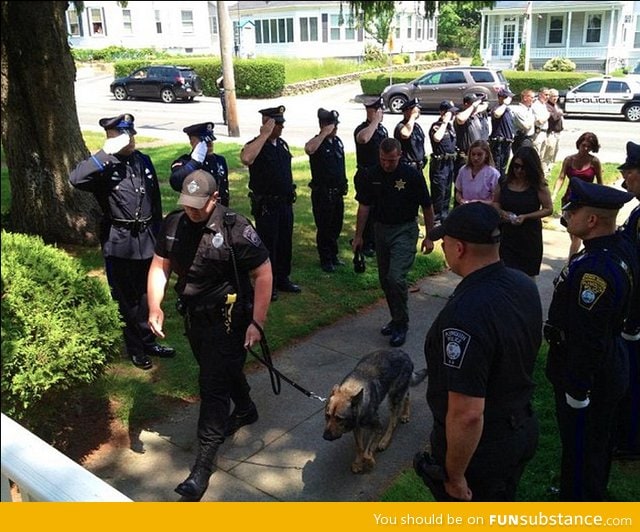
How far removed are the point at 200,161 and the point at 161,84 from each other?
24.6m

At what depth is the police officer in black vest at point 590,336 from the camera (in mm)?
3189

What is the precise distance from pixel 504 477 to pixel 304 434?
6.76ft

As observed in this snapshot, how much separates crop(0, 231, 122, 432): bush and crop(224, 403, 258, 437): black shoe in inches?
37.1

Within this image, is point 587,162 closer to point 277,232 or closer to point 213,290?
point 277,232

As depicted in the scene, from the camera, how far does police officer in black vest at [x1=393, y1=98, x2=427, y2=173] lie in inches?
349

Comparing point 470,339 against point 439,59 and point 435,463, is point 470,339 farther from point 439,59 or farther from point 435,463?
point 439,59

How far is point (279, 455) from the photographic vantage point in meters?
4.40

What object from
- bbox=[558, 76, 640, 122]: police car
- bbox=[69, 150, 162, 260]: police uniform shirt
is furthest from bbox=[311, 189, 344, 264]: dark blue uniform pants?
bbox=[558, 76, 640, 122]: police car

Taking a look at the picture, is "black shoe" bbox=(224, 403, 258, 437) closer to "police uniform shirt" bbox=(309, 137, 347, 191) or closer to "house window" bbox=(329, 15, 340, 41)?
"police uniform shirt" bbox=(309, 137, 347, 191)

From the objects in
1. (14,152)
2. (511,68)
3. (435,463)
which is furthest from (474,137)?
(511,68)

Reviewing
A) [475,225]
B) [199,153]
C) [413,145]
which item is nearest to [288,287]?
[199,153]

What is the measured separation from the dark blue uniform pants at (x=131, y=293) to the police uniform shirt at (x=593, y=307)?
3.52 meters

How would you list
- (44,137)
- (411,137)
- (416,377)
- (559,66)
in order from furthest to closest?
(559,66)
(411,137)
(44,137)
(416,377)

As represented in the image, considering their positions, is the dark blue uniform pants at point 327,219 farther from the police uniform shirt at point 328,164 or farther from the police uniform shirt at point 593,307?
the police uniform shirt at point 593,307
